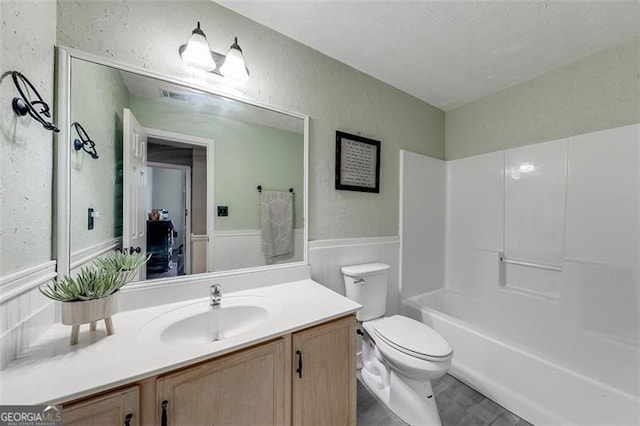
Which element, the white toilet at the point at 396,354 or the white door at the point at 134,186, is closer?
the white door at the point at 134,186

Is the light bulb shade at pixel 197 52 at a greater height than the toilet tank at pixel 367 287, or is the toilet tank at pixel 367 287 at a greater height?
the light bulb shade at pixel 197 52

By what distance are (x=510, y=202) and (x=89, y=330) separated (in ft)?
9.06

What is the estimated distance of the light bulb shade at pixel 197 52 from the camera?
42.8 inches

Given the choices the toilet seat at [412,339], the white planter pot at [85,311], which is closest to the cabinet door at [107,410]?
the white planter pot at [85,311]

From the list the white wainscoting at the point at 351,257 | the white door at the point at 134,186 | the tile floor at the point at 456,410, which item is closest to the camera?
the white door at the point at 134,186

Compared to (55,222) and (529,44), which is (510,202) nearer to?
(529,44)

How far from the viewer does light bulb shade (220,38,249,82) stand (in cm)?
119

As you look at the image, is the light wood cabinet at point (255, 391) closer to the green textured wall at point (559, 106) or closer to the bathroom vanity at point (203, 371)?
the bathroom vanity at point (203, 371)

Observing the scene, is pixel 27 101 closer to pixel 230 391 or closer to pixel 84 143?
pixel 84 143

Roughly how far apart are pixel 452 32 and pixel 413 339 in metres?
1.85

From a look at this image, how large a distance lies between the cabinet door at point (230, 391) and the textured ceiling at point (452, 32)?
5.51 feet

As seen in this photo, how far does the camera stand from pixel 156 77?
1092 millimetres

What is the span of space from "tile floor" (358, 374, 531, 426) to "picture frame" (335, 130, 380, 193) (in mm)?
1427

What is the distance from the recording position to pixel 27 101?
713mm
